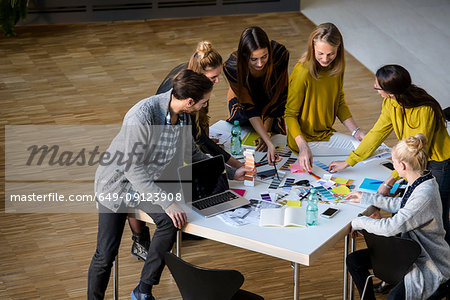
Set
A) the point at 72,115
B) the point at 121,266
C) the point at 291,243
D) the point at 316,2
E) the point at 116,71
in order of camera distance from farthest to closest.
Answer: the point at 316,2 → the point at 116,71 → the point at 72,115 → the point at 121,266 → the point at 291,243

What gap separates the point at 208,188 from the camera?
418cm

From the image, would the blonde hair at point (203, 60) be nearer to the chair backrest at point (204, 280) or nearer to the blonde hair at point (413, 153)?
the chair backrest at point (204, 280)

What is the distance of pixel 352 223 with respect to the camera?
153 inches

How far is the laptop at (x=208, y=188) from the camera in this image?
4.06 metres

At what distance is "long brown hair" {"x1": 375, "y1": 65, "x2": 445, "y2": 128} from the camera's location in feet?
13.3

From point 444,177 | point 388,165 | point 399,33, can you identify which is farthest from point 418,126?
point 399,33

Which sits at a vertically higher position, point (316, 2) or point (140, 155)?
point (140, 155)

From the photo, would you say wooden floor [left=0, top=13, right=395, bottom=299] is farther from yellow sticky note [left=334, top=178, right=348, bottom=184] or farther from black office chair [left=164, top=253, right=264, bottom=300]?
black office chair [left=164, top=253, right=264, bottom=300]

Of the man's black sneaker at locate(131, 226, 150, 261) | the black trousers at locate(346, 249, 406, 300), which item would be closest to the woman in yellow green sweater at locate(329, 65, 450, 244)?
the black trousers at locate(346, 249, 406, 300)

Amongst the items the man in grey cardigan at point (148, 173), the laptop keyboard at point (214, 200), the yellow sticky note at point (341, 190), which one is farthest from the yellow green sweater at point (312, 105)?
the man in grey cardigan at point (148, 173)

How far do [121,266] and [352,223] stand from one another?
1.83 m

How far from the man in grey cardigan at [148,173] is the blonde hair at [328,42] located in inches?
37.4

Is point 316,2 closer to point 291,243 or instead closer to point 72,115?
point 72,115

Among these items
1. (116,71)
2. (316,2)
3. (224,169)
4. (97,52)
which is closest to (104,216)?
(224,169)
